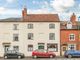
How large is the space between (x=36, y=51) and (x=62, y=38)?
29.4 ft

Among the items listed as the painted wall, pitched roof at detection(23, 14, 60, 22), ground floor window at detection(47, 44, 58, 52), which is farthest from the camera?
pitched roof at detection(23, 14, 60, 22)

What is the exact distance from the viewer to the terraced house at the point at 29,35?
2761 inches

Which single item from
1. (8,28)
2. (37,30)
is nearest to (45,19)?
(37,30)

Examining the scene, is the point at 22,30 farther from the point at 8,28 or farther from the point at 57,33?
the point at 57,33

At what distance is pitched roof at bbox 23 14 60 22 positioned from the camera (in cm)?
7038

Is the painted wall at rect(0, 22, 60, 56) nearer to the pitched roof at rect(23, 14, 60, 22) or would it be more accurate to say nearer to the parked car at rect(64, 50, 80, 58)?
the pitched roof at rect(23, 14, 60, 22)

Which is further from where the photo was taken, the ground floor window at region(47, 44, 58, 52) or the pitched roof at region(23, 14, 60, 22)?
the pitched roof at region(23, 14, 60, 22)

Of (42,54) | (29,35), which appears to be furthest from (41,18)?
(42,54)

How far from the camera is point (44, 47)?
7031 centimetres

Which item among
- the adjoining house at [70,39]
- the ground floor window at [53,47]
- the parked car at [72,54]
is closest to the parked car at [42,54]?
the parked car at [72,54]

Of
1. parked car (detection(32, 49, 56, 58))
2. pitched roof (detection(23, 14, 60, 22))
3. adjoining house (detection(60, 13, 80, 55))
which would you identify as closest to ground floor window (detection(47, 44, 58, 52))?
adjoining house (detection(60, 13, 80, 55))

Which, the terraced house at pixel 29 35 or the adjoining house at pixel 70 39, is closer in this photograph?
the terraced house at pixel 29 35

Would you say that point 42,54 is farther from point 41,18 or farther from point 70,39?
point 41,18

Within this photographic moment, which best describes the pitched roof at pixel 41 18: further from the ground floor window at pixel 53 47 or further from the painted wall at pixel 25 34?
the ground floor window at pixel 53 47
